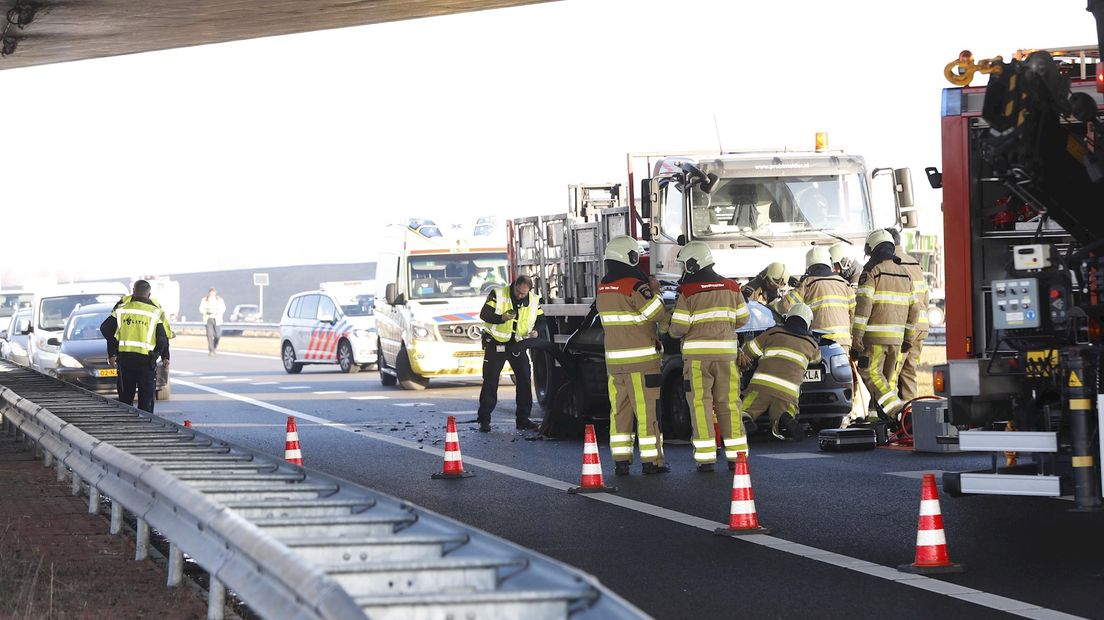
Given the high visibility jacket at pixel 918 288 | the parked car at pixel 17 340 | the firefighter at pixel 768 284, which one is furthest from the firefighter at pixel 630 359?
the parked car at pixel 17 340

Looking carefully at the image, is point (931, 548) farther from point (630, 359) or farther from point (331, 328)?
point (331, 328)

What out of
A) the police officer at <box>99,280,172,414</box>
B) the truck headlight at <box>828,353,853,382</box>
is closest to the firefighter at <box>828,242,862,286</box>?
the truck headlight at <box>828,353,853,382</box>

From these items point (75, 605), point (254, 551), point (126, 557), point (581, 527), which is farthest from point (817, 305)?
point (254, 551)

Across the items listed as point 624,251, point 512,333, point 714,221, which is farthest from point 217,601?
point 714,221

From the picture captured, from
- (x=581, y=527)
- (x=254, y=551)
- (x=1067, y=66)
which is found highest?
(x=1067, y=66)

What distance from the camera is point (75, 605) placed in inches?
305

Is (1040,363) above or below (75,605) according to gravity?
above

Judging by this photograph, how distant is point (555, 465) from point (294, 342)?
18.8 meters

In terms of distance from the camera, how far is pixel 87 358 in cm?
2466

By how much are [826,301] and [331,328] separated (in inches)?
655

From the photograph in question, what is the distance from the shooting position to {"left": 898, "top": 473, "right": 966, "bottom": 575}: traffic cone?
8.73 metres

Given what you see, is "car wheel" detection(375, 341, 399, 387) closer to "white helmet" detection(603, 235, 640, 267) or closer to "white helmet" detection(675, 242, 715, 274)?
"white helmet" detection(603, 235, 640, 267)

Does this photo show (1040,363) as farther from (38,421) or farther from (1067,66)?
(38,421)

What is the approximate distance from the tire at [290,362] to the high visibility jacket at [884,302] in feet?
60.2
